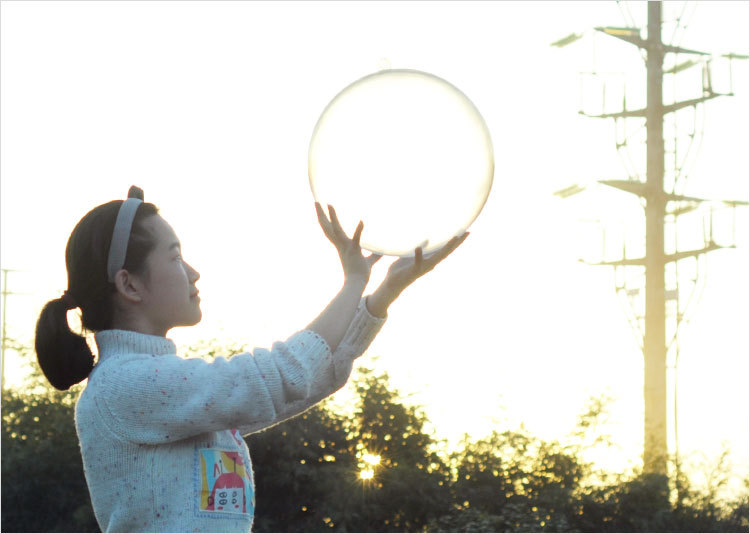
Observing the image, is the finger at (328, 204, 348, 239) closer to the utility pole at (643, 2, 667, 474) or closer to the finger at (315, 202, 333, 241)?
the finger at (315, 202, 333, 241)

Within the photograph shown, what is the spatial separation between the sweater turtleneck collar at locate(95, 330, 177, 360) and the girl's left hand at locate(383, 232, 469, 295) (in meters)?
0.53

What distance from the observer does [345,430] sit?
12086mm

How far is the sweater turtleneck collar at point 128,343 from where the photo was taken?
93.0 inches

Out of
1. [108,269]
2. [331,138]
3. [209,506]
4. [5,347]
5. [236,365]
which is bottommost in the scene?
[209,506]

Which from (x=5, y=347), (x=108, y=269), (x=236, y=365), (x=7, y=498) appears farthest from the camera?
(x=5, y=347)

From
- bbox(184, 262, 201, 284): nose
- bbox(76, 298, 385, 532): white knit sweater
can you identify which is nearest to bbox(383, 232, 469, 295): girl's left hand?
bbox(76, 298, 385, 532): white knit sweater

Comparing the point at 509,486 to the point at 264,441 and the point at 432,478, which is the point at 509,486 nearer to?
the point at 432,478

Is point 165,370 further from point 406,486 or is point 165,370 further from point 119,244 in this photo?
point 406,486

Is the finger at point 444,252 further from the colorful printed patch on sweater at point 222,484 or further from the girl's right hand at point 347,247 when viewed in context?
the colorful printed patch on sweater at point 222,484

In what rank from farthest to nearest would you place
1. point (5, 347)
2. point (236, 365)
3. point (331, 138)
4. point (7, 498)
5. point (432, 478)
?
point (5, 347)
point (7, 498)
point (432, 478)
point (331, 138)
point (236, 365)

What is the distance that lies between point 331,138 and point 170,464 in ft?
3.09

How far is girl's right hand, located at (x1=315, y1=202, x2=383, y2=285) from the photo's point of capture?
2.40 m

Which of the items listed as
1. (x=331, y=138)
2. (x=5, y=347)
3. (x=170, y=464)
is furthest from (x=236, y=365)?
(x=5, y=347)

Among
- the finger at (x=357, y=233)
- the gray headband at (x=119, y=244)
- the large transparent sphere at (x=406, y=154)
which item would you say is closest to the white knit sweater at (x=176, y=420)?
the gray headband at (x=119, y=244)
